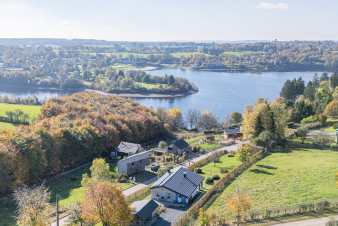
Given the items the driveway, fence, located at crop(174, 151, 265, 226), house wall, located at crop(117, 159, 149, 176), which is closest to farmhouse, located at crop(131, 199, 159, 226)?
the driveway

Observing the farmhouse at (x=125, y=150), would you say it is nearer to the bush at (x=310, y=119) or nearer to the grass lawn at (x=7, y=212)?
the grass lawn at (x=7, y=212)

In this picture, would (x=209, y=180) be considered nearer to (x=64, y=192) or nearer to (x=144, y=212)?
(x=144, y=212)

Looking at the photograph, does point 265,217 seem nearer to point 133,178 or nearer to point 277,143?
point 133,178

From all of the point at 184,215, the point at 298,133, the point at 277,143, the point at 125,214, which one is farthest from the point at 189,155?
the point at 125,214

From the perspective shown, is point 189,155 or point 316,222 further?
point 189,155

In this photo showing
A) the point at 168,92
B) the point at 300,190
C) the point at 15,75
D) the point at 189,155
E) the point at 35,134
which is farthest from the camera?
the point at 15,75

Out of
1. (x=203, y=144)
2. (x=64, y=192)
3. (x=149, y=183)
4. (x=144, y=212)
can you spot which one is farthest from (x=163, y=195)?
(x=203, y=144)
